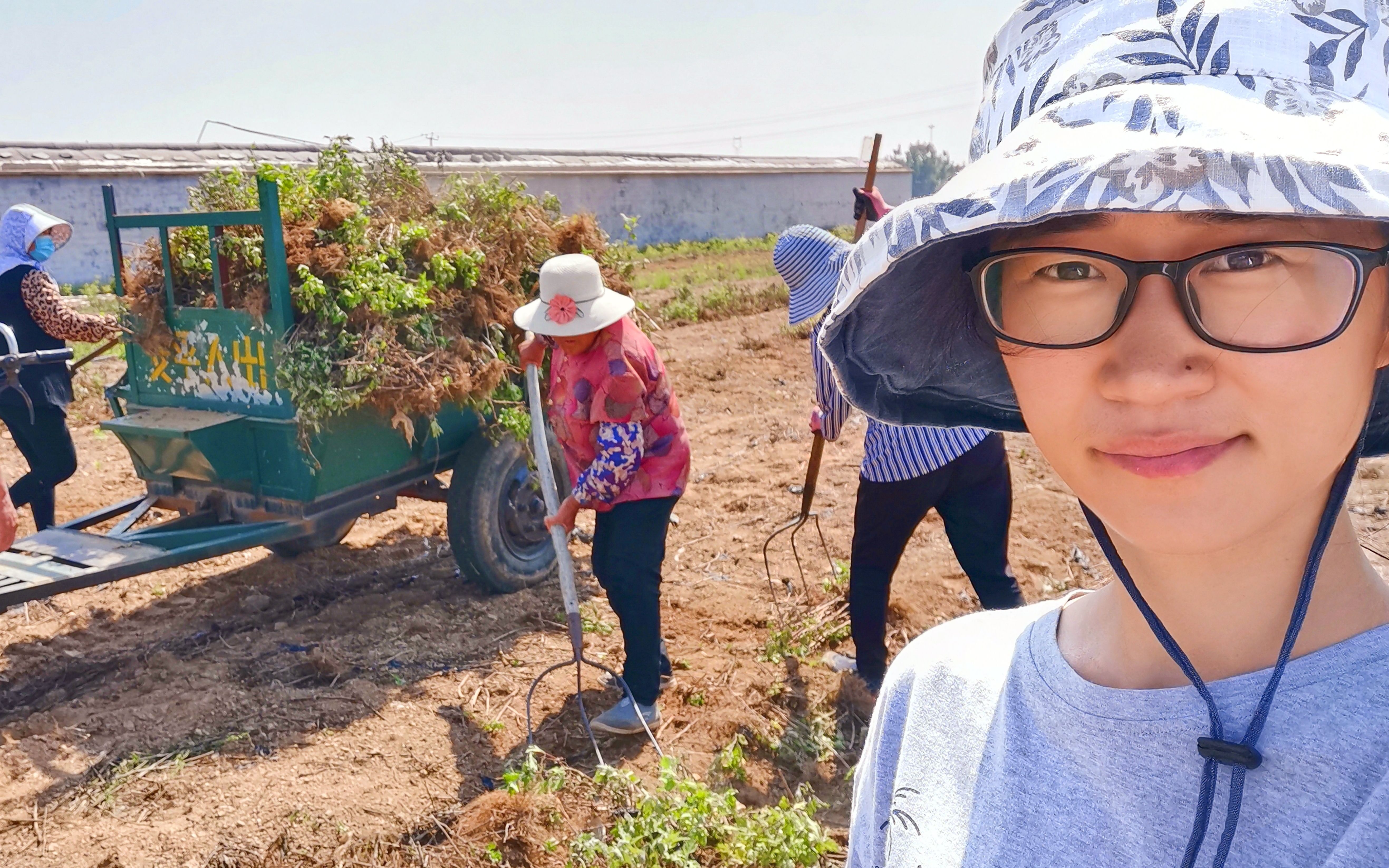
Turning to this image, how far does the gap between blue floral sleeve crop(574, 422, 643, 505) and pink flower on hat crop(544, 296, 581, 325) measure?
1.41 ft

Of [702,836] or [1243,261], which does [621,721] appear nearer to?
[702,836]

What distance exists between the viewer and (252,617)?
5.12 metres

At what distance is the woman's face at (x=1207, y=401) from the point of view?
0.77m

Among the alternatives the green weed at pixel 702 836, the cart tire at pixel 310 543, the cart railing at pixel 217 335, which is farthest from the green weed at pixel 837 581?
the cart railing at pixel 217 335

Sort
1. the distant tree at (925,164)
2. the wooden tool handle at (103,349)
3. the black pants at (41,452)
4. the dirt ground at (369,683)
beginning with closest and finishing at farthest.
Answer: the dirt ground at (369,683) → the wooden tool handle at (103,349) → the black pants at (41,452) → the distant tree at (925,164)

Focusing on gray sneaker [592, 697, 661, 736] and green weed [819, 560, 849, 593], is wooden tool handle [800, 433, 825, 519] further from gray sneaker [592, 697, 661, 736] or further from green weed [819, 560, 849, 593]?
gray sneaker [592, 697, 661, 736]

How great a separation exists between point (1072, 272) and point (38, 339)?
6.55 meters

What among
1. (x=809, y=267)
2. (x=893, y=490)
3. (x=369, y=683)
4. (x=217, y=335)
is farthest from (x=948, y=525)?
(x=217, y=335)

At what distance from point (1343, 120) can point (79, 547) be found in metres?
4.86

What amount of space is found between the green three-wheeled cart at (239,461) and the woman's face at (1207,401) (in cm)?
416

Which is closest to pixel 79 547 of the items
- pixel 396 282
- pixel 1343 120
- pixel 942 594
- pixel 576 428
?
pixel 396 282

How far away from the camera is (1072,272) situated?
33.9 inches

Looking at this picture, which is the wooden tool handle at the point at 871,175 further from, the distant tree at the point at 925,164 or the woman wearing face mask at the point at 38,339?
the distant tree at the point at 925,164

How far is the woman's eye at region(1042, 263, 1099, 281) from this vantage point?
2.79 ft
